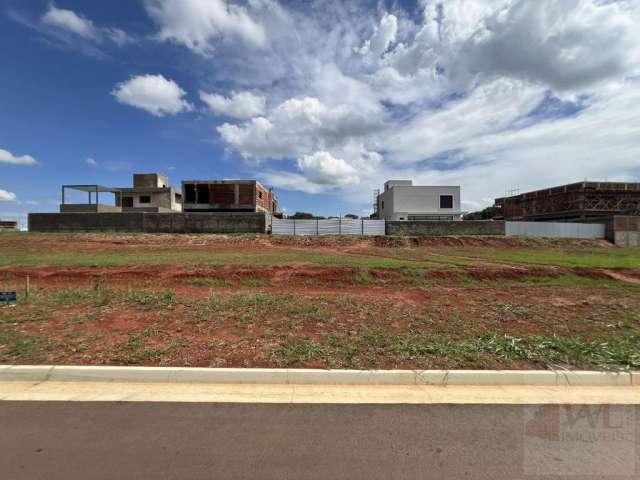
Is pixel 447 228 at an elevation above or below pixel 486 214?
below

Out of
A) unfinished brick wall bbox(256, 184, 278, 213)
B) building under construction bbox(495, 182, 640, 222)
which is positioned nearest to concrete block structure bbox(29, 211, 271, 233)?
unfinished brick wall bbox(256, 184, 278, 213)

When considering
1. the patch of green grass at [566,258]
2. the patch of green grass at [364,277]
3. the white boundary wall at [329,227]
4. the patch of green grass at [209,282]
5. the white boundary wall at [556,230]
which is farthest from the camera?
the white boundary wall at [556,230]

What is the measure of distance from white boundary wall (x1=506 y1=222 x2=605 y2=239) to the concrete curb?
3379cm

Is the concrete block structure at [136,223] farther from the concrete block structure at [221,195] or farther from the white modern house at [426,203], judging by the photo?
the white modern house at [426,203]

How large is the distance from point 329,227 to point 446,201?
954 inches

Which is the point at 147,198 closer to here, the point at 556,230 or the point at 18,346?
the point at 18,346

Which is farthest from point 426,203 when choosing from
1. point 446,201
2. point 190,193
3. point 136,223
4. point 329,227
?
point 136,223

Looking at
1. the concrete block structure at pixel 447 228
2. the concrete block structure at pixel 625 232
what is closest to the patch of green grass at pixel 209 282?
the concrete block structure at pixel 447 228

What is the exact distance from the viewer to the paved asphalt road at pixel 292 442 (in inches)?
98.3

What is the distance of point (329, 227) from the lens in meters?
33.5

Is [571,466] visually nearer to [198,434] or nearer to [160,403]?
[198,434]

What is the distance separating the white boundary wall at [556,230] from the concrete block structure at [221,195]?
Answer: 33.6 m

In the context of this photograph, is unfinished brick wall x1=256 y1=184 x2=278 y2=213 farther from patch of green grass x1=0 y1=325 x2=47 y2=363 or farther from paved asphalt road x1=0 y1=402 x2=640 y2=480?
paved asphalt road x1=0 y1=402 x2=640 y2=480

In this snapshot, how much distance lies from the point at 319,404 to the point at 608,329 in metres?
5.87
